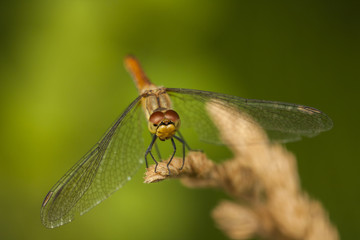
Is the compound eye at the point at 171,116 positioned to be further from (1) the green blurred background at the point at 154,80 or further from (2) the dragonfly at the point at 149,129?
(1) the green blurred background at the point at 154,80

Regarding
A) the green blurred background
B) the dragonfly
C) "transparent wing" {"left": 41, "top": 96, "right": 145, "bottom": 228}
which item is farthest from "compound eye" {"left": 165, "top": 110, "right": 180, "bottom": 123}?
the green blurred background

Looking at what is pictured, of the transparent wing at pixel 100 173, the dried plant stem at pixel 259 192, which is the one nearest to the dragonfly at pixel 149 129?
the transparent wing at pixel 100 173

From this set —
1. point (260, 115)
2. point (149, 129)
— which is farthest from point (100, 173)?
point (260, 115)

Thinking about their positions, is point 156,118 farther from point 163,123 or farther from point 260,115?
point 260,115

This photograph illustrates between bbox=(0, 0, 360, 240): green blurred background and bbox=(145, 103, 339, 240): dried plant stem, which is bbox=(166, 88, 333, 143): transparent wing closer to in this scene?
bbox=(145, 103, 339, 240): dried plant stem

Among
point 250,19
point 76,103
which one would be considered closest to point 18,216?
point 76,103

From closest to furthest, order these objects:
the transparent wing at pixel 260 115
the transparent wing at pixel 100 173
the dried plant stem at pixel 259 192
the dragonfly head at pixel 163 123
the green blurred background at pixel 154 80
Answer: the dried plant stem at pixel 259 192 < the transparent wing at pixel 100 173 < the dragonfly head at pixel 163 123 < the transparent wing at pixel 260 115 < the green blurred background at pixel 154 80

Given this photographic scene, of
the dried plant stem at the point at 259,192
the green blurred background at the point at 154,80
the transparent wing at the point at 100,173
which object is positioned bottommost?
the dried plant stem at the point at 259,192
